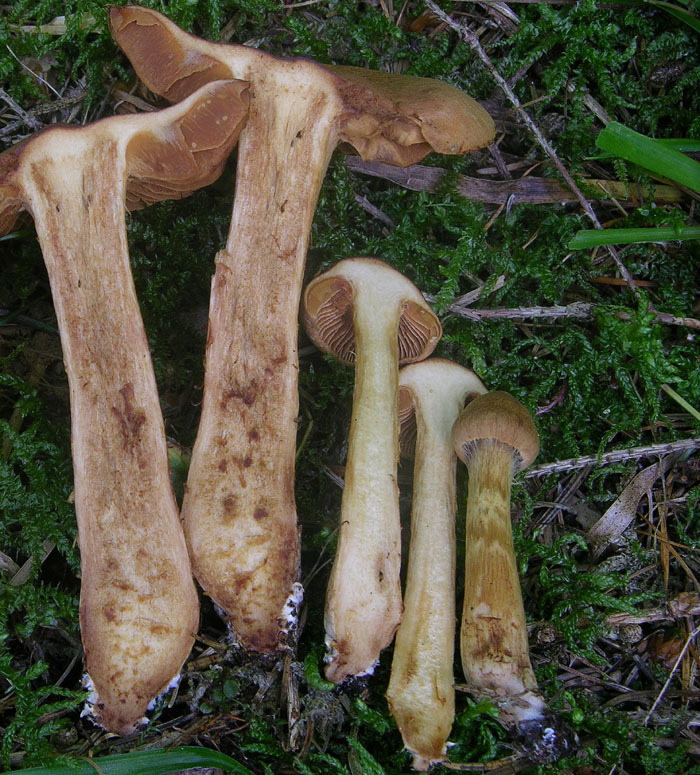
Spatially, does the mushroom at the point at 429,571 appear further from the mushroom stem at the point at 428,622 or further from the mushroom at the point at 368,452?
the mushroom at the point at 368,452

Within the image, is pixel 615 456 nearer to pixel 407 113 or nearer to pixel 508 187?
pixel 508 187

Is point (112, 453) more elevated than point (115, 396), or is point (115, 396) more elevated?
point (115, 396)

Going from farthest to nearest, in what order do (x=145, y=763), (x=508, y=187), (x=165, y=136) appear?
(x=508, y=187)
(x=165, y=136)
(x=145, y=763)

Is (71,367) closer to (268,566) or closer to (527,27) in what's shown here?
(268,566)

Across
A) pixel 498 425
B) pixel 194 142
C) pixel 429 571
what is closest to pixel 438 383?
pixel 498 425

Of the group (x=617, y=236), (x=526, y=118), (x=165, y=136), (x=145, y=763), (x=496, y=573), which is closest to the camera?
(x=145, y=763)

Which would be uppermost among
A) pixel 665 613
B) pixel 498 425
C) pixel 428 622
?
pixel 498 425

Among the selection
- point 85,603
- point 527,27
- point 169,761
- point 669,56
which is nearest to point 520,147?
point 527,27

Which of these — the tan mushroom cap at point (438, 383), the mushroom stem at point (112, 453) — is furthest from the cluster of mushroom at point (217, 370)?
the tan mushroom cap at point (438, 383)

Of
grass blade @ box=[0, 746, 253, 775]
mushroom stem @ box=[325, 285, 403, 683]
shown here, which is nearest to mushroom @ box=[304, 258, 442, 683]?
mushroom stem @ box=[325, 285, 403, 683]
